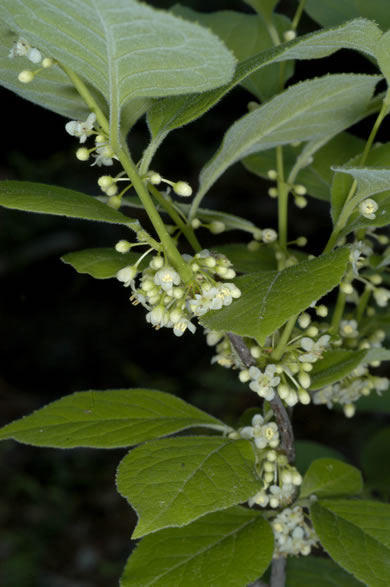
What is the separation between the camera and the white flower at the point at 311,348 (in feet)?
4.61

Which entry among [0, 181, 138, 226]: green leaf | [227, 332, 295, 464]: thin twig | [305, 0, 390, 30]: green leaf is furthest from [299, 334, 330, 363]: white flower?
[305, 0, 390, 30]: green leaf

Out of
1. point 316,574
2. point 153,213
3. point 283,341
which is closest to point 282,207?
point 283,341

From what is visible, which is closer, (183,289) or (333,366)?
(183,289)

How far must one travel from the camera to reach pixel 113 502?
5.70 metres

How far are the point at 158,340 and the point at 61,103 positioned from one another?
4.47 meters

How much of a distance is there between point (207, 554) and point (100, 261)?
2.19 ft

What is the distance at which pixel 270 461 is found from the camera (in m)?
1.54

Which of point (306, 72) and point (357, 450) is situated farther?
point (357, 450)

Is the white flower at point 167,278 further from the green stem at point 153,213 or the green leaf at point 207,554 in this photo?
the green leaf at point 207,554

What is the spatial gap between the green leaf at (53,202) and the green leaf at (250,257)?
503mm

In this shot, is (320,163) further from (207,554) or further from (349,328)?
(207,554)

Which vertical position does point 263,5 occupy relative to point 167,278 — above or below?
above

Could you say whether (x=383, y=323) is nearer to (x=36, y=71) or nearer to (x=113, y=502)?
(x=36, y=71)

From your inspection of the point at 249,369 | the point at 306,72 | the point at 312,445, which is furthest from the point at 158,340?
the point at 249,369
